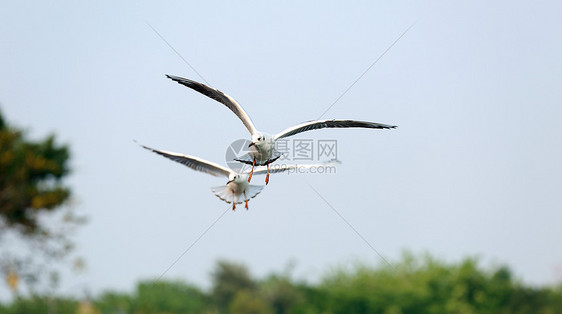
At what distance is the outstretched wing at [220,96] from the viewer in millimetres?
7556

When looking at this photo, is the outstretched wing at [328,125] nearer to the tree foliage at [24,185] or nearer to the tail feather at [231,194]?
the tail feather at [231,194]

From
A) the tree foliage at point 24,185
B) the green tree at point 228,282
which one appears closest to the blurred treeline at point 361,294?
the green tree at point 228,282

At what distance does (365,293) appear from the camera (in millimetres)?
71250

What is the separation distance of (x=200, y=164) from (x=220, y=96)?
749 mm

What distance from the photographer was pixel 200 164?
26.0ft

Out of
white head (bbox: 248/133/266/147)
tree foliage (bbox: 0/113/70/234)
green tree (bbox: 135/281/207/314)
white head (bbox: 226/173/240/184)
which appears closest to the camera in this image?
white head (bbox: 248/133/266/147)

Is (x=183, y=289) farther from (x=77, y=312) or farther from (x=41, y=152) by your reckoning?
(x=41, y=152)

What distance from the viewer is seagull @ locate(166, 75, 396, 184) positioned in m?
7.13

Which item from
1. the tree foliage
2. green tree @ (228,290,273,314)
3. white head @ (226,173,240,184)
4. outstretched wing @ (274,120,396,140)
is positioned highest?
green tree @ (228,290,273,314)

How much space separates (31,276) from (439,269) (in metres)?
47.0

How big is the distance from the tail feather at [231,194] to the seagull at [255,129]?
0.87 feet

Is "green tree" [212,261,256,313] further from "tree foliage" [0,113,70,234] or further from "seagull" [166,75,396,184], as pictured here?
"seagull" [166,75,396,184]

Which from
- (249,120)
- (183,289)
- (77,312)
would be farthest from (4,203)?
(183,289)

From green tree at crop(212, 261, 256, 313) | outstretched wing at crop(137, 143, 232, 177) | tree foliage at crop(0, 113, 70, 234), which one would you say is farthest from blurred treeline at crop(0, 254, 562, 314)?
outstretched wing at crop(137, 143, 232, 177)
